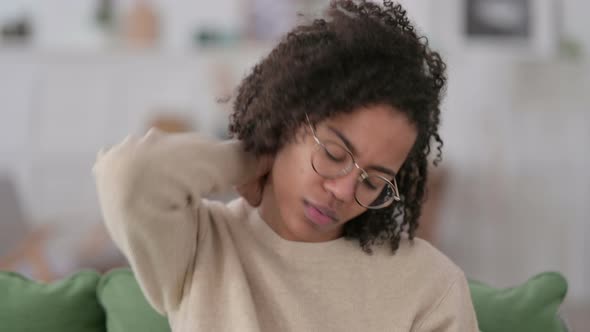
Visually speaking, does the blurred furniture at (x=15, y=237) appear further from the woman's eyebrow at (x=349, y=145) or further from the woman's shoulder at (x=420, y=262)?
the woman's eyebrow at (x=349, y=145)

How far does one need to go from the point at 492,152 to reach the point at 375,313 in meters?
3.08

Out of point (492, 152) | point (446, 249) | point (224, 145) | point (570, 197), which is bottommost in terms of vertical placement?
point (446, 249)

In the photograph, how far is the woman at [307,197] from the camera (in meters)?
0.87

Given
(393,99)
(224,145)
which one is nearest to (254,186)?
(224,145)

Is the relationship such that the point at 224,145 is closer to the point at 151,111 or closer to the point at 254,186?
the point at 254,186

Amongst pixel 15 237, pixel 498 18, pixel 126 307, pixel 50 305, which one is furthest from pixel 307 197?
pixel 498 18

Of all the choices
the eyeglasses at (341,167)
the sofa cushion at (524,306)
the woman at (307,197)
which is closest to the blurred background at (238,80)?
the sofa cushion at (524,306)

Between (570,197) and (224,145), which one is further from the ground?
(224,145)

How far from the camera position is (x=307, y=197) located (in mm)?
927

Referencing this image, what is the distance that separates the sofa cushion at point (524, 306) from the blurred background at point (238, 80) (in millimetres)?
2516

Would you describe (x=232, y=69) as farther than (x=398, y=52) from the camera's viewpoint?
Yes

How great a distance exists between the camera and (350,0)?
101 cm

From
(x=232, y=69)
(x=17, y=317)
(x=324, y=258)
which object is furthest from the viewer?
(x=232, y=69)

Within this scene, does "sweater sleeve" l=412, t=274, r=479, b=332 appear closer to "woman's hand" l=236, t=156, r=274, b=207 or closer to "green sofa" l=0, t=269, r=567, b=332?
"green sofa" l=0, t=269, r=567, b=332
